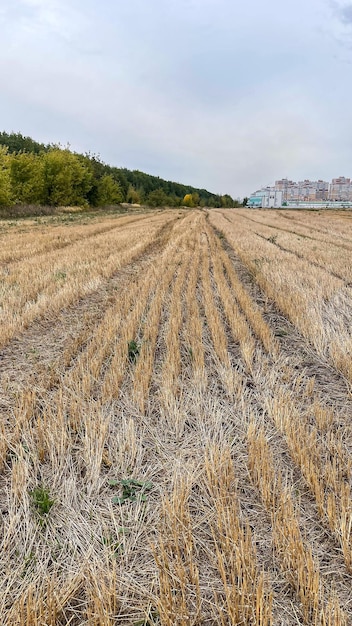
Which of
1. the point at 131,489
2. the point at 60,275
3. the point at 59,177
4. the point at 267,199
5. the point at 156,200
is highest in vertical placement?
the point at 267,199

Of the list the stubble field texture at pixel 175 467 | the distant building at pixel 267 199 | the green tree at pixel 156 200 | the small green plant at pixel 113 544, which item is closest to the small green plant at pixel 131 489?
the stubble field texture at pixel 175 467

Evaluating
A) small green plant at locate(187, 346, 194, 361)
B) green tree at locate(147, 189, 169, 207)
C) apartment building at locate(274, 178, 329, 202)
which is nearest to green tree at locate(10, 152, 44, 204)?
small green plant at locate(187, 346, 194, 361)

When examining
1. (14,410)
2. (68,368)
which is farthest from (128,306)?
(14,410)

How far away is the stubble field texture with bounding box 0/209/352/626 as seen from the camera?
1.68 m

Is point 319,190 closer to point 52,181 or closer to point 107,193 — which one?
point 107,193

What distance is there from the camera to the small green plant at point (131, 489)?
7.63 ft

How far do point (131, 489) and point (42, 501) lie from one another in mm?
571

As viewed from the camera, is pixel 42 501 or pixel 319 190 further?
pixel 319 190

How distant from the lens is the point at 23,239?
1492 centimetres

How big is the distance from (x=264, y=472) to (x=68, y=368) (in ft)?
8.57

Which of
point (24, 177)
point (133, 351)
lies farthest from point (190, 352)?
point (24, 177)

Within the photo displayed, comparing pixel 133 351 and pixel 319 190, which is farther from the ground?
pixel 319 190

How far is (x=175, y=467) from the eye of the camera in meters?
2.61

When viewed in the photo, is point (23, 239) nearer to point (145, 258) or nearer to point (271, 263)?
point (145, 258)
